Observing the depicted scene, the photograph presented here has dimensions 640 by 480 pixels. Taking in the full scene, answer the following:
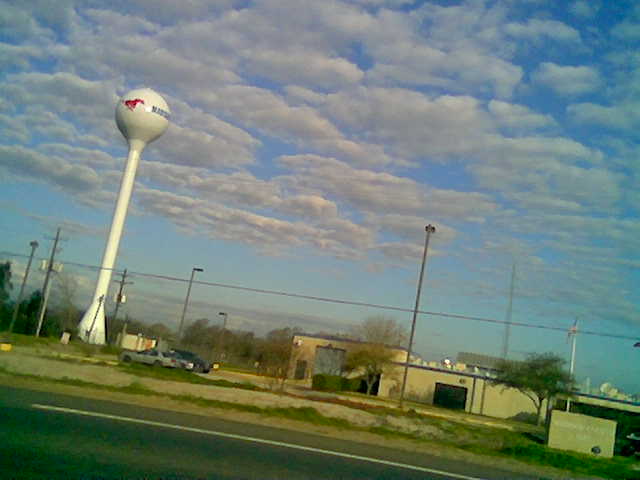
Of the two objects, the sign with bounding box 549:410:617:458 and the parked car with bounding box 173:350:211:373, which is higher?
the sign with bounding box 549:410:617:458

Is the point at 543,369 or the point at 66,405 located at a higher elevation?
the point at 543,369

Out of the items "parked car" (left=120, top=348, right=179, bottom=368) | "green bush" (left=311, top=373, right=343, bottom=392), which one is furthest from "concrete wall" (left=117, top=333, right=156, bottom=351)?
"green bush" (left=311, top=373, right=343, bottom=392)

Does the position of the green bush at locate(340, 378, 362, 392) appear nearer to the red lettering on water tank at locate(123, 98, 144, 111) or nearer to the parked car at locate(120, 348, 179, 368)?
the parked car at locate(120, 348, 179, 368)

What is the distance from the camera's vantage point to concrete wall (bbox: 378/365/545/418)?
42.6 metres

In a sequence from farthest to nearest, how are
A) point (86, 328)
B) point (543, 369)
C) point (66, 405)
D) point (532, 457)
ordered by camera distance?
point (86, 328)
point (543, 369)
point (532, 457)
point (66, 405)

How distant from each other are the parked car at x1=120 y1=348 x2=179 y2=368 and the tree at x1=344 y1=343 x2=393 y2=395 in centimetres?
Result: 1703

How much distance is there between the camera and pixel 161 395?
1563cm

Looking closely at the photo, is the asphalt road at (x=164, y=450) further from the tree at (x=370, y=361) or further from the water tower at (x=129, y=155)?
the tree at (x=370, y=361)

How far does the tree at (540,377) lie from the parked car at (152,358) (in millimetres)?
22668

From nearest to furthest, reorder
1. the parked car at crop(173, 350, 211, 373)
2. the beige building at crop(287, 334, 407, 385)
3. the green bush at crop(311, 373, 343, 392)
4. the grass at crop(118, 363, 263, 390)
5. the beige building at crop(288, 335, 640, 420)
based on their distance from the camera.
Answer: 1. the grass at crop(118, 363, 263, 390)
2. the parked car at crop(173, 350, 211, 373)
3. the green bush at crop(311, 373, 343, 392)
4. the beige building at crop(288, 335, 640, 420)
5. the beige building at crop(287, 334, 407, 385)

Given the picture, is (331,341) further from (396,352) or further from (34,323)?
(34,323)

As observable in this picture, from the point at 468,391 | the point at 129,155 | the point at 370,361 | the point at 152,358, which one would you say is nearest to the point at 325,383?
the point at 370,361

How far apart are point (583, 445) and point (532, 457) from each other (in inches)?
229

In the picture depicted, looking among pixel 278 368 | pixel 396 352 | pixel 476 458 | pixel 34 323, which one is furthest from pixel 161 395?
pixel 34 323
